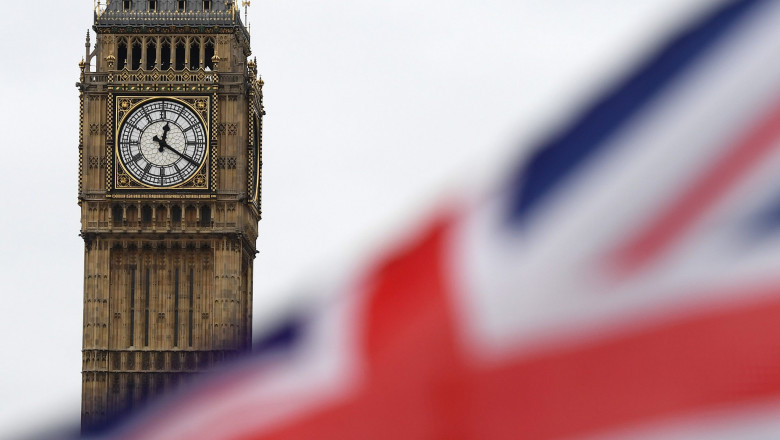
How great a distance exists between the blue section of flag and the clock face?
68.0 metres

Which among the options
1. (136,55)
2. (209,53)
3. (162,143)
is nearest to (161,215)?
(162,143)

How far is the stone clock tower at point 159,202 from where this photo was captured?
74625 millimetres

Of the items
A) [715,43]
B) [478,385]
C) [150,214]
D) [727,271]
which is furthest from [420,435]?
[150,214]

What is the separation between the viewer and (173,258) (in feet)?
248

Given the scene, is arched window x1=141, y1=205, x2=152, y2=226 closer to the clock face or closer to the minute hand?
the clock face

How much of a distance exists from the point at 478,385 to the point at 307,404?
754mm

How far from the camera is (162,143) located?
2938 inches

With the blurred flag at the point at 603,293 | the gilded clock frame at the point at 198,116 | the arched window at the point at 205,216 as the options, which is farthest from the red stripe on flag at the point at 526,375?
the arched window at the point at 205,216

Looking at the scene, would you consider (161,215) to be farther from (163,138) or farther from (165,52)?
(165,52)

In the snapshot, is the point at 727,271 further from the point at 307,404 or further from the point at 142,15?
the point at 142,15

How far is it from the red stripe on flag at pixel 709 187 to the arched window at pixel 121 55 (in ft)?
230

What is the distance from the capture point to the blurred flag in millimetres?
7035

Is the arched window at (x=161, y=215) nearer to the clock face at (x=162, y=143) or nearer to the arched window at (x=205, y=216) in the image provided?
the clock face at (x=162, y=143)

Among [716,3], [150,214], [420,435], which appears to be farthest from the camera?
[150,214]
